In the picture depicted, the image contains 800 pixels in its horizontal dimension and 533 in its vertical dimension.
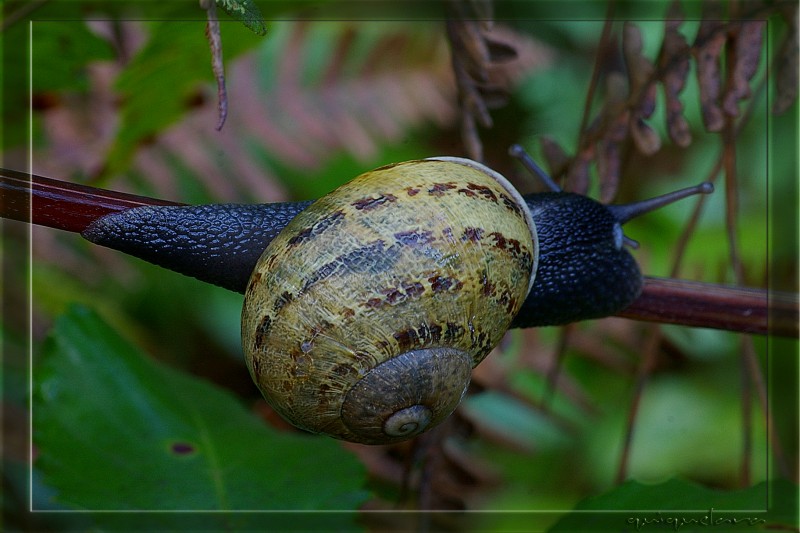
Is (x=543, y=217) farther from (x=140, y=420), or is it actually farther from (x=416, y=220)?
(x=140, y=420)

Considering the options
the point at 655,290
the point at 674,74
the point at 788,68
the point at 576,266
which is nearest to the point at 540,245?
the point at 576,266

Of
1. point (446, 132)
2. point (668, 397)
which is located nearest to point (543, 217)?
point (446, 132)

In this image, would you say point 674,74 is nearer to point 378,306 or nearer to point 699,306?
point 699,306

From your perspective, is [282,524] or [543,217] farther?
[282,524]

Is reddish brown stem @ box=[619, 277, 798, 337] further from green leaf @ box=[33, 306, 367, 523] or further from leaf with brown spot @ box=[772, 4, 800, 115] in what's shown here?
green leaf @ box=[33, 306, 367, 523]

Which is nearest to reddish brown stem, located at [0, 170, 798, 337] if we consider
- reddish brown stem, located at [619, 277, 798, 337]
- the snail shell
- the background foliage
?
reddish brown stem, located at [619, 277, 798, 337]

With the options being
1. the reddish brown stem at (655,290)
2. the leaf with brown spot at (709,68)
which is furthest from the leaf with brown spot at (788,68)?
the reddish brown stem at (655,290)
